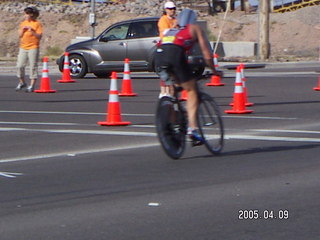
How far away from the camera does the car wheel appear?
2538 cm

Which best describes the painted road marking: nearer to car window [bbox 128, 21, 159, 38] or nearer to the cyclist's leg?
the cyclist's leg

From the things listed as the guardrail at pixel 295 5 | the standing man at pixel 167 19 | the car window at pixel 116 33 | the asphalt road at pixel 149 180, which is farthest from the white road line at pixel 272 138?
the guardrail at pixel 295 5

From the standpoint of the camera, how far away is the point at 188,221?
23.1ft

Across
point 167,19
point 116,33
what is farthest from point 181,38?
point 116,33

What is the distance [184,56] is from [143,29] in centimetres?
1599

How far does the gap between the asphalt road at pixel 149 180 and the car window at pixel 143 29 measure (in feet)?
34.3

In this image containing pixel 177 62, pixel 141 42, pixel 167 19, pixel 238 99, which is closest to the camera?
pixel 177 62

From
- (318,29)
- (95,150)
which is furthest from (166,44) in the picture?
(318,29)

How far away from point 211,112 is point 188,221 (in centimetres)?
333

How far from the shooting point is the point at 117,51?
25.5 metres

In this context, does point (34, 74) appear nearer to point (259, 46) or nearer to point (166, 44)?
point (166, 44)

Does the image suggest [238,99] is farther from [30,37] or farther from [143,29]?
[143,29]

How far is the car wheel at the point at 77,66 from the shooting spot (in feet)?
83.3

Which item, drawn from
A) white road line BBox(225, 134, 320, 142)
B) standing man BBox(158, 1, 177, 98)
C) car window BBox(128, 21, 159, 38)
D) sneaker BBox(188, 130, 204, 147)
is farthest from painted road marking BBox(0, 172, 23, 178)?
car window BBox(128, 21, 159, 38)
